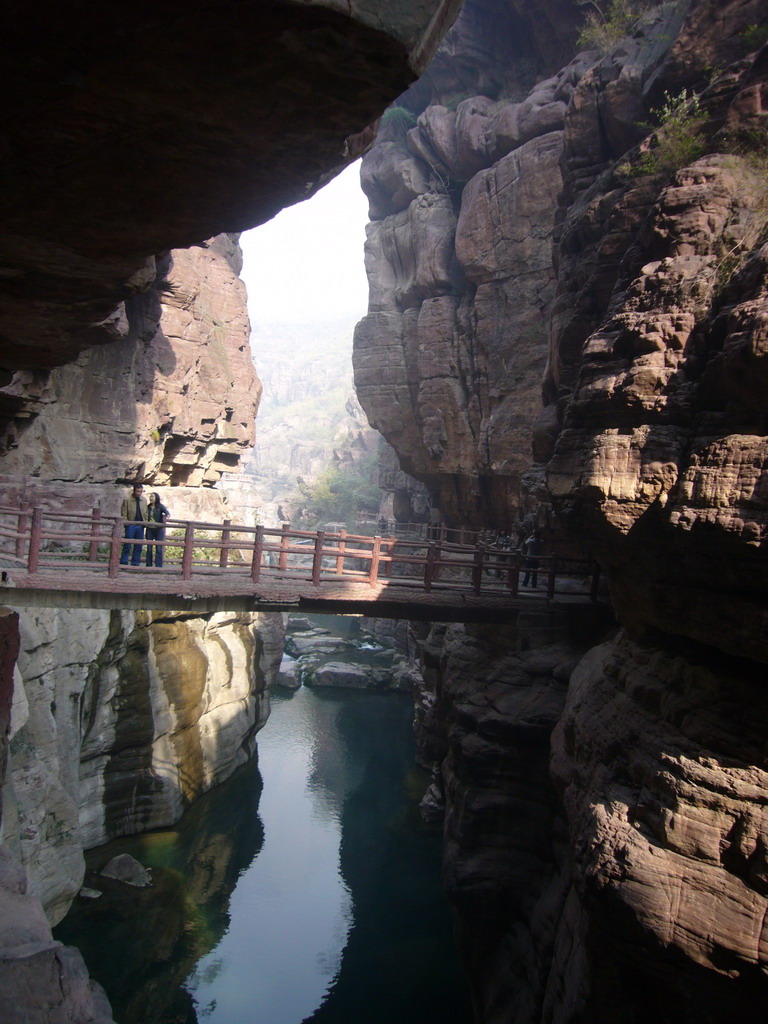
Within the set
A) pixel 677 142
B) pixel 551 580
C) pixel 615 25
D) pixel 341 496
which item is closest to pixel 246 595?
pixel 551 580

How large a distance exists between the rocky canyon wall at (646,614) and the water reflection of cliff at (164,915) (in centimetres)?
472

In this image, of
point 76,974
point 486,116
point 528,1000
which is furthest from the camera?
point 486,116

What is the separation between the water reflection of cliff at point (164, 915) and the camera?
10.4 metres

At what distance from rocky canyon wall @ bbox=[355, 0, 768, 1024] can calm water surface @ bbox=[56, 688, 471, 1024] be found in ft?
8.49

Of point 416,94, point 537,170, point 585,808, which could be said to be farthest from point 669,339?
point 416,94

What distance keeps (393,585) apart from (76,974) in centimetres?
768

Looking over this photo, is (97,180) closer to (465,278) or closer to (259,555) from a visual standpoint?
(259,555)

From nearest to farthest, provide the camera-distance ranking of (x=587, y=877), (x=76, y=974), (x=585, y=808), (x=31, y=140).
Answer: (x=31, y=140), (x=76, y=974), (x=587, y=877), (x=585, y=808)

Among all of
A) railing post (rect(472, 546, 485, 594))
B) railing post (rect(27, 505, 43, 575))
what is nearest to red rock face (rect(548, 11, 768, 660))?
railing post (rect(472, 546, 485, 594))

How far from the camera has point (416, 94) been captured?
2677 cm

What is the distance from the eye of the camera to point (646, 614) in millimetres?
7328

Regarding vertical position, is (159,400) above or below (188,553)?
above

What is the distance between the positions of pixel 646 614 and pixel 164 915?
1003 cm

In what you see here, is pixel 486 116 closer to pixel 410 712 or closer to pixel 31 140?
pixel 410 712
